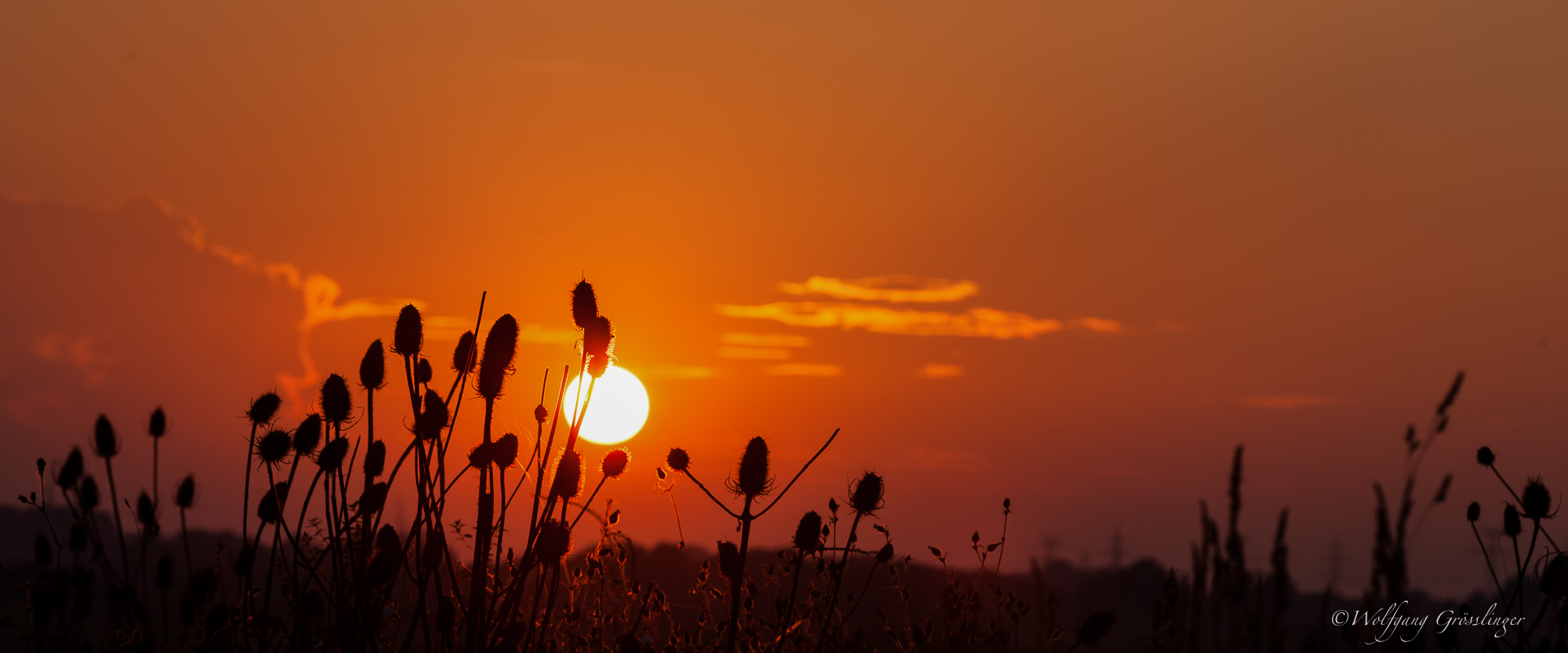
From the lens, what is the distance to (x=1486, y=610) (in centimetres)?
591

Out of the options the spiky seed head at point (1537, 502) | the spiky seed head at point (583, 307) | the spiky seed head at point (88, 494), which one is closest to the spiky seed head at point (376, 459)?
the spiky seed head at point (583, 307)

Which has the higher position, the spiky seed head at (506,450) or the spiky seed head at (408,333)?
the spiky seed head at (408,333)

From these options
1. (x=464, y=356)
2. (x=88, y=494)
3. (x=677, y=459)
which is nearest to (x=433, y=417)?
(x=464, y=356)

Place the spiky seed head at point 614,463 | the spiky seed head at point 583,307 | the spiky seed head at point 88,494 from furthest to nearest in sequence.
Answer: the spiky seed head at point 88,494, the spiky seed head at point 614,463, the spiky seed head at point 583,307

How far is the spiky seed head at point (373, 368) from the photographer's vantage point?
192 inches

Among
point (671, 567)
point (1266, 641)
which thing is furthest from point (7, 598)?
point (1266, 641)

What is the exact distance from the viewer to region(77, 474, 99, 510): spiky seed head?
266 inches

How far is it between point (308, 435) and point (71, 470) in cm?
272

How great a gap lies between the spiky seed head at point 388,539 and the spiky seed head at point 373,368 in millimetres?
797

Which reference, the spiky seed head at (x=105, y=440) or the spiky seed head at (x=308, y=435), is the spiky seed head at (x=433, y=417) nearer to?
the spiky seed head at (x=308, y=435)

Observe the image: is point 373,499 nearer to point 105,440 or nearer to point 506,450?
point 506,450

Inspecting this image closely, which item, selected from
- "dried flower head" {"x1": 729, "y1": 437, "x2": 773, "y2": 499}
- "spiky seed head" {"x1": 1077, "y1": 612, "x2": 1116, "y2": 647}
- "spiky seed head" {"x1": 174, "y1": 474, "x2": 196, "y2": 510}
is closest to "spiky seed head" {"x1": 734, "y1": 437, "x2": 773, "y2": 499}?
"dried flower head" {"x1": 729, "y1": 437, "x2": 773, "y2": 499}

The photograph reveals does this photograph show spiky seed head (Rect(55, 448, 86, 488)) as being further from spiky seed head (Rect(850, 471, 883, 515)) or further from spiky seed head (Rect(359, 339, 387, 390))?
spiky seed head (Rect(850, 471, 883, 515))

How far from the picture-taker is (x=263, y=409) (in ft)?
17.3
